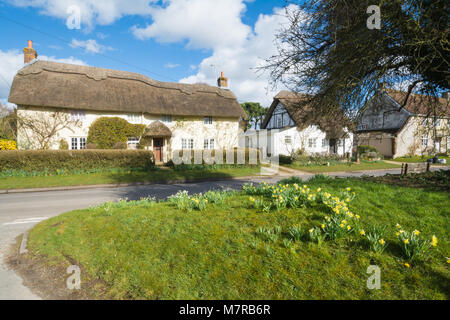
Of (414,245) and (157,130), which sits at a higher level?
(157,130)

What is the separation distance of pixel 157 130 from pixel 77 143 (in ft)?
23.2

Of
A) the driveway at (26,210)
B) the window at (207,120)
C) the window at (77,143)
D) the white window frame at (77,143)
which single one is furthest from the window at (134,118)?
the driveway at (26,210)

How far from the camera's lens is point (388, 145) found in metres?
32.8

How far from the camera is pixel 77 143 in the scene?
2050 cm

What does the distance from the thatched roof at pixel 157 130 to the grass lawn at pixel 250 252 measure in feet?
56.0

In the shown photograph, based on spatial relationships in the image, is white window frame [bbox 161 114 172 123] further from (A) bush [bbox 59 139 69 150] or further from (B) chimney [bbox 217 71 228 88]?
(B) chimney [bbox 217 71 228 88]

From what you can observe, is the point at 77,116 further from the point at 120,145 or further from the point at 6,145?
the point at 6,145

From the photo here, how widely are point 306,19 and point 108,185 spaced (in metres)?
12.3

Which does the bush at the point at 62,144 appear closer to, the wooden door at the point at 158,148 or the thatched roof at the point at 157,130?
the thatched roof at the point at 157,130

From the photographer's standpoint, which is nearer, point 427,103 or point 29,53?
point 427,103

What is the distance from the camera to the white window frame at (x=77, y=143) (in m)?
20.3

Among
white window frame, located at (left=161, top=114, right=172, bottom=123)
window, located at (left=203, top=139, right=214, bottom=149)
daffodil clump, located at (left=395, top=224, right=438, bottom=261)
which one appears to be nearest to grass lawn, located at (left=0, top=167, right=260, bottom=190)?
white window frame, located at (left=161, top=114, right=172, bottom=123)

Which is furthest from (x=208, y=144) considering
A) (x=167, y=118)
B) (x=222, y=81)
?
(x=222, y=81)
